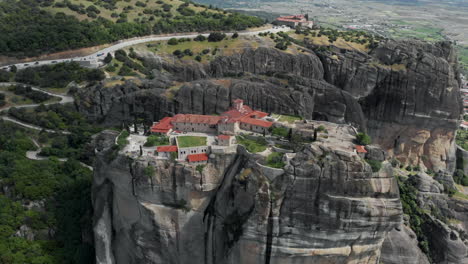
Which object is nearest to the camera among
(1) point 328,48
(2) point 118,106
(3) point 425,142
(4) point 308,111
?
(4) point 308,111

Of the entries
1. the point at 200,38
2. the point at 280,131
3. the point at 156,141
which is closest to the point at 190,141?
the point at 156,141

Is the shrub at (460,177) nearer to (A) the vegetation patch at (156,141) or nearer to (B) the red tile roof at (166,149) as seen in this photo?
(A) the vegetation patch at (156,141)

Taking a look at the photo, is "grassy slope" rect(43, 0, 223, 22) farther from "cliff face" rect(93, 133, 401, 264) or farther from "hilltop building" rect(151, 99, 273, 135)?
"cliff face" rect(93, 133, 401, 264)

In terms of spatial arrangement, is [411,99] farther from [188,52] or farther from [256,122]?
[188,52]

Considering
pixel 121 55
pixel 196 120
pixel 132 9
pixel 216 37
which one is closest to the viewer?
pixel 196 120

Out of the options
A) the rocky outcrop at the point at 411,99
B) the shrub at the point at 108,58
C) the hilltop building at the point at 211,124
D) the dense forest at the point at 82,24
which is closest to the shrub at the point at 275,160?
the hilltop building at the point at 211,124

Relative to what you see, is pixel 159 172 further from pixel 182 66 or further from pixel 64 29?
pixel 64 29

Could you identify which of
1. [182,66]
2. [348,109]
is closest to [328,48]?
[348,109]
